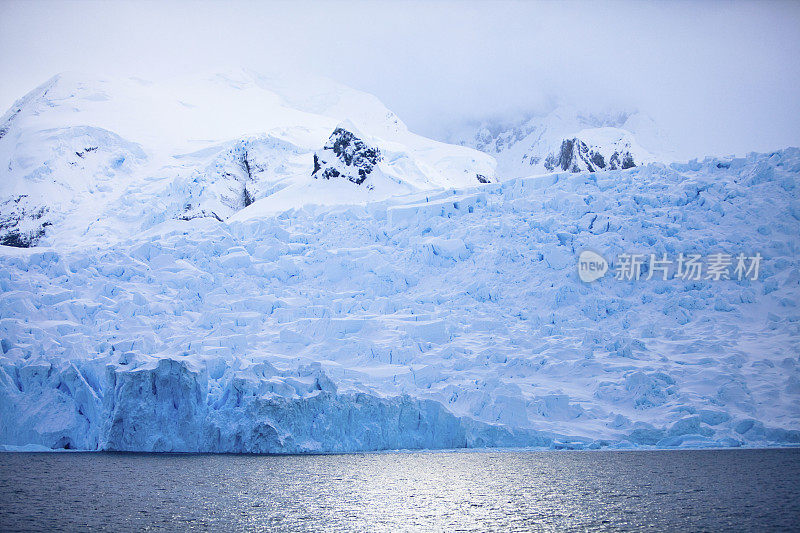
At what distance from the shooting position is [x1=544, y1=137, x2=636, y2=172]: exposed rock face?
59.7 meters

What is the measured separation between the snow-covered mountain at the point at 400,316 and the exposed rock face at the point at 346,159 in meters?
0.10

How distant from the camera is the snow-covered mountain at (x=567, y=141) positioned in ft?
202

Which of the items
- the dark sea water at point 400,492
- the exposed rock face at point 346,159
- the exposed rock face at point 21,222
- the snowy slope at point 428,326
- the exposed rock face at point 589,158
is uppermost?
the exposed rock face at point 589,158

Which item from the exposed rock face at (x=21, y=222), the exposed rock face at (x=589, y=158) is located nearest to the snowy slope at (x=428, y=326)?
the exposed rock face at (x=21, y=222)

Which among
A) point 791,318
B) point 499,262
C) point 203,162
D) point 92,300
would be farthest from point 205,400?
point 203,162

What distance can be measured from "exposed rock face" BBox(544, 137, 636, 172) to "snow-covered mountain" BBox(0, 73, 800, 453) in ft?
102

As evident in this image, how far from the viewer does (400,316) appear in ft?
73.6

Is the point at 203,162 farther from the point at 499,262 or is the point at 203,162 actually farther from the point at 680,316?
the point at 680,316

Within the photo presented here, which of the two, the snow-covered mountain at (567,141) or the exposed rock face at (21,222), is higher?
the snow-covered mountain at (567,141)

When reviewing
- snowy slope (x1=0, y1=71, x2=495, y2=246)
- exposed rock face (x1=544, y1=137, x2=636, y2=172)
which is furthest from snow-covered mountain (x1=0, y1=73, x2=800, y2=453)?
exposed rock face (x1=544, y1=137, x2=636, y2=172)

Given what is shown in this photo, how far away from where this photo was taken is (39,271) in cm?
2359

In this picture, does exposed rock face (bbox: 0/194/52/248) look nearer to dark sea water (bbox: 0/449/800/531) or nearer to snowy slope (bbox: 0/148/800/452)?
snowy slope (bbox: 0/148/800/452)

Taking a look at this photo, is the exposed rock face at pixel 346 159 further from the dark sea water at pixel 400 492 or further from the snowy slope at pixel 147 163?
the dark sea water at pixel 400 492

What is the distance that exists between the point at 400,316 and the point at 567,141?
4639 centimetres
